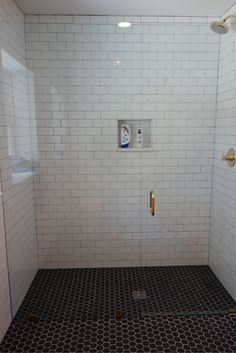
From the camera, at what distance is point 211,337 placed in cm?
183

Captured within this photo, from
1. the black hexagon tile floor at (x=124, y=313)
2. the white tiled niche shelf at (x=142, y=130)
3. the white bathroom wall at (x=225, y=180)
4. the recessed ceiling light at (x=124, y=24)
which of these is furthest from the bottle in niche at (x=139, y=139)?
the black hexagon tile floor at (x=124, y=313)

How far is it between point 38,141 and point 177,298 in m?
1.87

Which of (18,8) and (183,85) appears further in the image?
(183,85)

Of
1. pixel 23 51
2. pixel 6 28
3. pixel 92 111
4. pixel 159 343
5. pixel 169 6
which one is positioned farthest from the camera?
pixel 92 111

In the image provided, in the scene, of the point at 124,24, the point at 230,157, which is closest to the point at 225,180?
the point at 230,157

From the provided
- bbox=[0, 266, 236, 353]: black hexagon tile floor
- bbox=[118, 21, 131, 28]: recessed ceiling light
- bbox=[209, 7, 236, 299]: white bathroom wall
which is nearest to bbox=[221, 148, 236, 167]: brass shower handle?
bbox=[209, 7, 236, 299]: white bathroom wall

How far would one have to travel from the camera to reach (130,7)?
2207 millimetres

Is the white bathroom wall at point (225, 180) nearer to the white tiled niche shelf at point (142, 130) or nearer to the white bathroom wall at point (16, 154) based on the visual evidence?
the white tiled niche shelf at point (142, 130)

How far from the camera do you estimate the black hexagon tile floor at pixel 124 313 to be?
178cm

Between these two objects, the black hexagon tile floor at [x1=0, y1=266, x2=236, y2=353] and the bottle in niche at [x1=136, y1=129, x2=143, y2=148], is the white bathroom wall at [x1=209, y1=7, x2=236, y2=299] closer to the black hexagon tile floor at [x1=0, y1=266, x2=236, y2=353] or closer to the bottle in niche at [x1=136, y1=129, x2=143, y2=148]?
the black hexagon tile floor at [x1=0, y1=266, x2=236, y2=353]

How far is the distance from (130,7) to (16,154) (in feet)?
5.03

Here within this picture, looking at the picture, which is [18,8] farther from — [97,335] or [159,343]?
[159,343]

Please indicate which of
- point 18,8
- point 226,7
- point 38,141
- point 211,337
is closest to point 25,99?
point 38,141

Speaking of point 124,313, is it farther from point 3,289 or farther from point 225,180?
point 225,180
